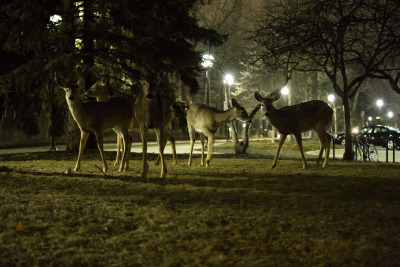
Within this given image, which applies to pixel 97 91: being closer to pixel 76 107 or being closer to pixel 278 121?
pixel 76 107

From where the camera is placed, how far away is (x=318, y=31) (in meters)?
16.2

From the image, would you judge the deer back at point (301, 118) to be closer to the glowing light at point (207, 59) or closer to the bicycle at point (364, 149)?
the glowing light at point (207, 59)

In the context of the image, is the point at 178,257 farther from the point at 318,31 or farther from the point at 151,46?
the point at 318,31

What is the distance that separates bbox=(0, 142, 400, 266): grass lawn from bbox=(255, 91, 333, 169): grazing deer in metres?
3.26

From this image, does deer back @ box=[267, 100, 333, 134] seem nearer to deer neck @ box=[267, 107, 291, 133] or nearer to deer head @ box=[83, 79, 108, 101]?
deer neck @ box=[267, 107, 291, 133]

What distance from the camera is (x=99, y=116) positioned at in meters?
10.7

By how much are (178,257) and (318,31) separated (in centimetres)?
1343

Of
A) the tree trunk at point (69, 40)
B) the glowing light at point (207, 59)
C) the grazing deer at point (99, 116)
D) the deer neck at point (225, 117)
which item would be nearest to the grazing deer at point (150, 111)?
the grazing deer at point (99, 116)

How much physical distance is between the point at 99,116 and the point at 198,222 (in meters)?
5.84

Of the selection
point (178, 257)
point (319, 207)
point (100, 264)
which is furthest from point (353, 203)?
point (100, 264)

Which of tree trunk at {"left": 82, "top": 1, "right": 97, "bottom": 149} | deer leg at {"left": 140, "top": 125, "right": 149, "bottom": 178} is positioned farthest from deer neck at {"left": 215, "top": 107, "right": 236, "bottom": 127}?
tree trunk at {"left": 82, "top": 1, "right": 97, "bottom": 149}

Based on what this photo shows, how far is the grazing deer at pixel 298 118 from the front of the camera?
12344 mm

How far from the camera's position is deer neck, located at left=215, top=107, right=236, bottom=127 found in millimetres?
12891

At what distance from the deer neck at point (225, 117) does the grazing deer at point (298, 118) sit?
818 mm
